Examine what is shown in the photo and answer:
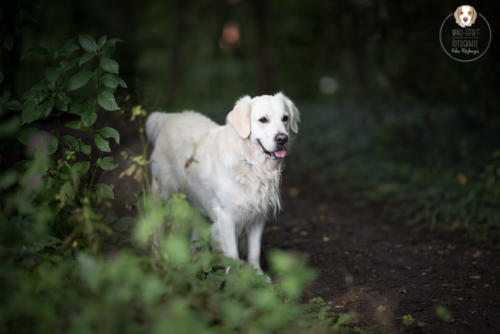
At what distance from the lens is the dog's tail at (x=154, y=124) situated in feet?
13.3

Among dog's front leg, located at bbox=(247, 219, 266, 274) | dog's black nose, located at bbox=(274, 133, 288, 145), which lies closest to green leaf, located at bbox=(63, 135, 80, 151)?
dog's black nose, located at bbox=(274, 133, 288, 145)

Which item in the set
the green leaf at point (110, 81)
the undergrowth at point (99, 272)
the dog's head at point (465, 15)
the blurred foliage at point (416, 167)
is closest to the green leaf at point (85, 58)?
the undergrowth at point (99, 272)

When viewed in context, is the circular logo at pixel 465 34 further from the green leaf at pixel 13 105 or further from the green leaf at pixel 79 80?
the green leaf at pixel 13 105

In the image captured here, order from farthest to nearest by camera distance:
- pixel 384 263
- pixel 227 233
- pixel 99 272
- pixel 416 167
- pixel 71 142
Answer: pixel 416 167 → pixel 384 263 → pixel 227 233 → pixel 71 142 → pixel 99 272

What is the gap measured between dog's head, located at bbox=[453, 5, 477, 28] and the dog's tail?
3795 mm

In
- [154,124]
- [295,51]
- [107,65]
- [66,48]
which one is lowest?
[154,124]

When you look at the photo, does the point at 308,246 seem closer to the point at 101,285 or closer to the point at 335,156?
the point at 101,285

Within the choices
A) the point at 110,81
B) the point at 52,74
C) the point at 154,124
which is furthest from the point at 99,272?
the point at 154,124

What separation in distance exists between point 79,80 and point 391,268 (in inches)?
109

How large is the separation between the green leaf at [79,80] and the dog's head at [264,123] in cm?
109

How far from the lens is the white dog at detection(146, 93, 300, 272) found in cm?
317

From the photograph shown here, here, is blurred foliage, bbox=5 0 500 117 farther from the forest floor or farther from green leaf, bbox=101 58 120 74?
the forest floor

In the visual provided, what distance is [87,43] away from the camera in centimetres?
253

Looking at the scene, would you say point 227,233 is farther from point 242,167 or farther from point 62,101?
point 62,101
